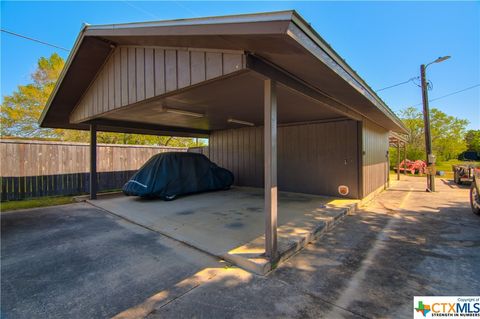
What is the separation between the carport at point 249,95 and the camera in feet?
7.72

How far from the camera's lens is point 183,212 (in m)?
4.97

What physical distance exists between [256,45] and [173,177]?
5080 mm

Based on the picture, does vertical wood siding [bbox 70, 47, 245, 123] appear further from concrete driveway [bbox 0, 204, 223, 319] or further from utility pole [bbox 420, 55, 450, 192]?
utility pole [bbox 420, 55, 450, 192]

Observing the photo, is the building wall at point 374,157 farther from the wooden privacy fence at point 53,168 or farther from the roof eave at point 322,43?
the wooden privacy fence at point 53,168

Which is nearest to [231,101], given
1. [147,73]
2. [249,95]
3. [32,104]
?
[249,95]

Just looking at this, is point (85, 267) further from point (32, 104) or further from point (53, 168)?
point (32, 104)

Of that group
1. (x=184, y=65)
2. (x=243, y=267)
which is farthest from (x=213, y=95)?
(x=243, y=267)

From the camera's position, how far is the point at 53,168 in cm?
752

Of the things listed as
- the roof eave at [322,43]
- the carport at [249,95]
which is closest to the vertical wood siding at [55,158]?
the carport at [249,95]

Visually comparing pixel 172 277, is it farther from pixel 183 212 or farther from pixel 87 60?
pixel 87 60

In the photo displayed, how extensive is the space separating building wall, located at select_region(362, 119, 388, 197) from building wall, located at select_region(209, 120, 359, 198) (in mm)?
436

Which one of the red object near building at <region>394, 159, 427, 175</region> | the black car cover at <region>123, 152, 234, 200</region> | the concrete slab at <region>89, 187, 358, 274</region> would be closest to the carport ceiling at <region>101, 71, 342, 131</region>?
the black car cover at <region>123, 152, 234, 200</region>

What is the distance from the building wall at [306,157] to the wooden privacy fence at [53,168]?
4.80m

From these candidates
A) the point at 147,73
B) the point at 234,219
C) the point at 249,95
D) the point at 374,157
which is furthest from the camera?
the point at 374,157
